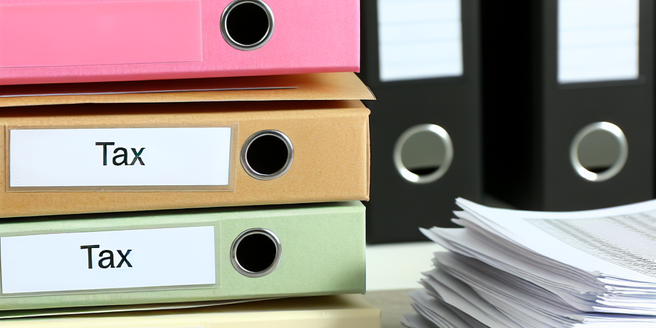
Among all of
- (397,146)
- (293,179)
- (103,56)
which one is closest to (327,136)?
(293,179)

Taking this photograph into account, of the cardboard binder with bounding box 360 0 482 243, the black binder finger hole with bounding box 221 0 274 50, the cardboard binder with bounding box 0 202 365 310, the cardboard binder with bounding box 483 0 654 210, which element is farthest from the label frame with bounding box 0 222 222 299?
the cardboard binder with bounding box 483 0 654 210

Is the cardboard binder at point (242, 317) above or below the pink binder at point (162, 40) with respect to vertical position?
below

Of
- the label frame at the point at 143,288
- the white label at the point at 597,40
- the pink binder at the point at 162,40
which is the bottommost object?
the label frame at the point at 143,288

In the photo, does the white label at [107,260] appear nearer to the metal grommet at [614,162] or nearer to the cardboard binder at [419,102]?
the cardboard binder at [419,102]

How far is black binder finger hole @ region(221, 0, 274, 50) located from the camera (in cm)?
36

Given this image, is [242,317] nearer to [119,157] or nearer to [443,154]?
[119,157]

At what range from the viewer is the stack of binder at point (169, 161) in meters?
0.36

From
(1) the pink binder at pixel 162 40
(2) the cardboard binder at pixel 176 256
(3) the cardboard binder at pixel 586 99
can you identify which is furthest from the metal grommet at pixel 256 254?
(3) the cardboard binder at pixel 586 99

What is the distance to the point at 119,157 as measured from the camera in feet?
1.18

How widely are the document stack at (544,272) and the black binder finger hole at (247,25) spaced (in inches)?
6.8

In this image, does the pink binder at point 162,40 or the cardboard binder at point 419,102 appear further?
the cardboard binder at point 419,102

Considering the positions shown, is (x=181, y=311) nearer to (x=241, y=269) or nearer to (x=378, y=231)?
(x=241, y=269)

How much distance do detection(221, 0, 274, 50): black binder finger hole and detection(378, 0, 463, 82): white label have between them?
11.1 inches

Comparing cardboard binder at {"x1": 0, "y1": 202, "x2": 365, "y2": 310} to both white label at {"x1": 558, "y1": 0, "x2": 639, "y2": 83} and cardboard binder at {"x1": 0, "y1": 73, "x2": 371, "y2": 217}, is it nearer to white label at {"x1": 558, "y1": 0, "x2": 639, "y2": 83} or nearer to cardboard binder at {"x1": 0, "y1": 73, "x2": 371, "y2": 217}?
cardboard binder at {"x1": 0, "y1": 73, "x2": 371, "y2": 217}
